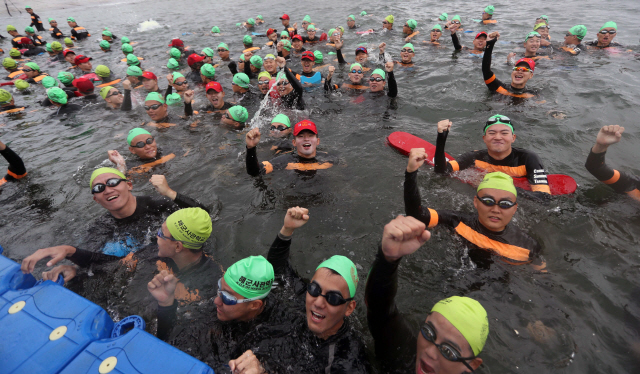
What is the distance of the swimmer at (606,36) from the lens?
10914 mm

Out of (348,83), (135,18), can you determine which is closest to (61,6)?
(135,18)

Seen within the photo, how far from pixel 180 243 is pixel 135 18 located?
124 feet

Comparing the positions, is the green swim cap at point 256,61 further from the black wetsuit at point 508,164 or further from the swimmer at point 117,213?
the black wetsuit at point 508,164

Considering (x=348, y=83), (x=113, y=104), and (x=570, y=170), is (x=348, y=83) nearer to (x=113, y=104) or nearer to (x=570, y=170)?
(x=570, y=170)

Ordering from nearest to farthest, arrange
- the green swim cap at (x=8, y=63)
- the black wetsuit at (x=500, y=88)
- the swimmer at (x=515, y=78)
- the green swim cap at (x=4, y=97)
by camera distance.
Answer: the swimmer at (x=515, y=78) → the black wetsuit at (x=500, y=88) → the green swim cap at (x=4, y=97) → the green swim cap at (x=8, y=63)

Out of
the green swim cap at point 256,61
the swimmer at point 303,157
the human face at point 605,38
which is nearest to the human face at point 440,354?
the swimmer at point 303,157

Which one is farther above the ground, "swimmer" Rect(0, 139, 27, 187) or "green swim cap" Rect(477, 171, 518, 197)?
"green swim cap" Rect(477, 171, 518, 197)

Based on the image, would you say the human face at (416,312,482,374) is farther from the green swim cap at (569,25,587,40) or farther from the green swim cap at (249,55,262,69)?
the green swim cap at (569,25,587,40)

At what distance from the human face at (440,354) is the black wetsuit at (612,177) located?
3929 millimetres

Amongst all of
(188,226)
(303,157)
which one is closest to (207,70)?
(303,157)

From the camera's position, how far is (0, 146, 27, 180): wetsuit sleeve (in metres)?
5.78

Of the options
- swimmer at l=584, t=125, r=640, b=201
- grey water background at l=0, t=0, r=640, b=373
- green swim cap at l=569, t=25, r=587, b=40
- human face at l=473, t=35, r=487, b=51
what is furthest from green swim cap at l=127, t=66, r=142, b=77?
green swim cap at l=569, t=25, r=587, b=40

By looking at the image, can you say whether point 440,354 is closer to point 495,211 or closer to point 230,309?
point 230,309

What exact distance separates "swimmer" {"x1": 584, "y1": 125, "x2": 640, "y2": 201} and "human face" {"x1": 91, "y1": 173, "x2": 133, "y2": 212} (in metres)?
6.65
